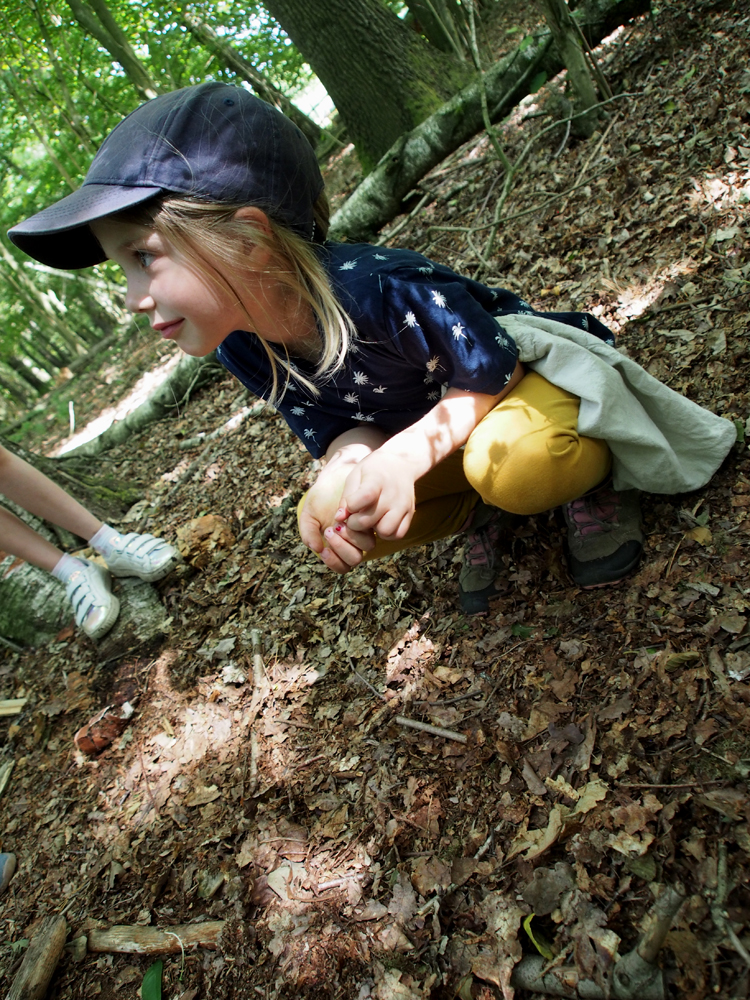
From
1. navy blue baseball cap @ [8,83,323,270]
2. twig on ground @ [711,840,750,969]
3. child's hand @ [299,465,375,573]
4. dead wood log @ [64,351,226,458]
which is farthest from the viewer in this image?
dead wood log @ [64,351,226,458]

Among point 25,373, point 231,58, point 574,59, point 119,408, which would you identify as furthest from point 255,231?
point 25,373

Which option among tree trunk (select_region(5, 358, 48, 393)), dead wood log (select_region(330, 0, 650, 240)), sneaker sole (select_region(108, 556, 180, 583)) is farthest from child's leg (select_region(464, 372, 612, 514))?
tree trunk (select_region(5, 358, 48, 393))

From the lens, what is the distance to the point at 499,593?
7.95 feet

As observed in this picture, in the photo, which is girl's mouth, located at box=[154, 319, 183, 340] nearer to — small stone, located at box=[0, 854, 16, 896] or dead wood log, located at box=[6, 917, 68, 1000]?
dead wood log, located at box=[6, 917, 68, 1000]

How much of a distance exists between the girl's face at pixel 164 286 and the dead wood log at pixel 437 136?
416 cm

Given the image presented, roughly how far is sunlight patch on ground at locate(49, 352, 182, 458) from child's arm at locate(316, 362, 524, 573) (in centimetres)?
791

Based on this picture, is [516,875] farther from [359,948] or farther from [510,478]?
[510,478]

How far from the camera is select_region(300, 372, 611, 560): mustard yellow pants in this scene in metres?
1.84

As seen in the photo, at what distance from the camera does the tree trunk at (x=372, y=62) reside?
17.9 feet

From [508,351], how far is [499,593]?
3.49 ft

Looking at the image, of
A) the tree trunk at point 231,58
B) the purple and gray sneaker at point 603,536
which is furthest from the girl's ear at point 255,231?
the tree trunk at point 231,58

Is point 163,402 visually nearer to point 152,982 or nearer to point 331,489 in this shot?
point 331,489

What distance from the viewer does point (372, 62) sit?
18.1ft

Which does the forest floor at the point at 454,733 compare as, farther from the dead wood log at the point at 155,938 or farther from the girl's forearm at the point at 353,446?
the girl's forearm at the point at 353,446
